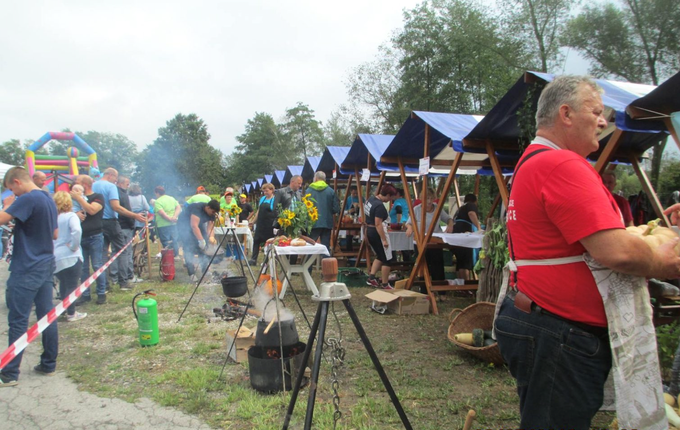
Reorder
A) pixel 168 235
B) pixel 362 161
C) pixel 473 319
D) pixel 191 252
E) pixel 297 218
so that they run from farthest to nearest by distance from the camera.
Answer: pixel 362 161 → pixel 168 235 → pixel 191 252 → pixel 297 218 → pixel 473 319

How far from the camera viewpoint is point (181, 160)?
185 feet

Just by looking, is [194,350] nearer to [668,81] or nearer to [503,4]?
→ [668,81]

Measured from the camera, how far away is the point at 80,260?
18.4 feet

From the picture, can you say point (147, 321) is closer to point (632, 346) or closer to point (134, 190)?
point (632, 346)

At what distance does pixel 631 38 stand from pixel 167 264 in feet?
69.6

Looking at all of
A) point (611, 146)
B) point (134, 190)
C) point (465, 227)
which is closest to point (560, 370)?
point (611, 146)

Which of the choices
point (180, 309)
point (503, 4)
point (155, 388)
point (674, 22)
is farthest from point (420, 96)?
point (155, 388)

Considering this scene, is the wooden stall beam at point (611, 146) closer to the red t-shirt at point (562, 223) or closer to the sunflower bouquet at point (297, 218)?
the red t-shirt at point (562, 223)

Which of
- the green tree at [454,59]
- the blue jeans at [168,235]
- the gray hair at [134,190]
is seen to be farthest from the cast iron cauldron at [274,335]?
the green tree at [454,59]

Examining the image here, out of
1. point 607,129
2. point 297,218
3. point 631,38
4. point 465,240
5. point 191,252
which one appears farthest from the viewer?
point 631,38

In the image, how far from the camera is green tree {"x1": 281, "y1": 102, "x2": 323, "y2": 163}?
5924 centimetres

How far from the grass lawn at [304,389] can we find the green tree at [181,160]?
1806 inches

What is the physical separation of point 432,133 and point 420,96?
19.0 m

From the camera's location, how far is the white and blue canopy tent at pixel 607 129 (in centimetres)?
368
